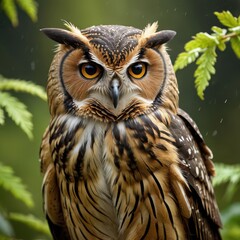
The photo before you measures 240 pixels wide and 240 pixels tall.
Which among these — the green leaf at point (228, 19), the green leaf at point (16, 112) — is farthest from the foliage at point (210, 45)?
the green leaf at point (16, 112)

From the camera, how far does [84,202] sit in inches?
202

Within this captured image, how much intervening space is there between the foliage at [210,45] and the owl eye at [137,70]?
0.56 m

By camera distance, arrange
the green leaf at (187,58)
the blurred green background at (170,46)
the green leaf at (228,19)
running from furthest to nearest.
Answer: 1. the blurred green background at (170,46)
2. the green leaf at (187,58)
3. the green leaf at (228,19)

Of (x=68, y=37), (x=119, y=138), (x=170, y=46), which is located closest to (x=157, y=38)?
(x=68, y=37)

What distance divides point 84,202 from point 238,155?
7.08 m

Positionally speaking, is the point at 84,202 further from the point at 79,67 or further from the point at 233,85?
the point at 233,85

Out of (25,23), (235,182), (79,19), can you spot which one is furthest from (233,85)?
(235,182)

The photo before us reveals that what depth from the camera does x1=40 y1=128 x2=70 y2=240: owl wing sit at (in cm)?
530

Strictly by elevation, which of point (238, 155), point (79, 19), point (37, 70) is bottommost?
point (238, 155)

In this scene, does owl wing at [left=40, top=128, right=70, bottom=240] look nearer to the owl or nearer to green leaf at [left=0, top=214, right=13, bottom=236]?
the owl

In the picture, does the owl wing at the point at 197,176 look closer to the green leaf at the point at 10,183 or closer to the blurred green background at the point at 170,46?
the green leaf at the point at 10,183

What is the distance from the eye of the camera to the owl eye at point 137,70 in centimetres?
487

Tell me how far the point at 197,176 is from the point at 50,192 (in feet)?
3.18

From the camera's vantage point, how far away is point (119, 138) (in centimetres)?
502
